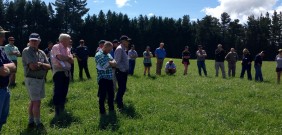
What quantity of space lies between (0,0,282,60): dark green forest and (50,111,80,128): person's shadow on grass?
6470 centimetres

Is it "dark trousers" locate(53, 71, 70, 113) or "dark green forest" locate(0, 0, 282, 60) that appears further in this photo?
"dark green forest" locate(0, 0, 282, 60)

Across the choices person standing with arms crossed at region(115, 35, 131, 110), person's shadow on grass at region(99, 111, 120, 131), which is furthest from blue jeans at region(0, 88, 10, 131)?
person standing with arms crossed at region(115, 35, 131, 110)

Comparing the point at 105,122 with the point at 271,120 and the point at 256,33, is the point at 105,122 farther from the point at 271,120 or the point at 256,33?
the point at 256,33

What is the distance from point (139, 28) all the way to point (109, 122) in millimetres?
85151

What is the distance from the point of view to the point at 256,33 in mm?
97188

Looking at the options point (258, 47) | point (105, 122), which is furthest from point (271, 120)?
point (258, 47)

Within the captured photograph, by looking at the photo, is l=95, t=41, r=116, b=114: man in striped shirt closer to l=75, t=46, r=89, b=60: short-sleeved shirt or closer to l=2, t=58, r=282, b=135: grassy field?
l=2, t=58, r=282, b=135: grassy field

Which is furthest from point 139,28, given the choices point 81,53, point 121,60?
point 121,60

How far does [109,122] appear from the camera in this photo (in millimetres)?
8789

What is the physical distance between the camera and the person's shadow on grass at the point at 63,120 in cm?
871

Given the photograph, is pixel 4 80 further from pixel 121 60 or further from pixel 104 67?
pixel 121 60

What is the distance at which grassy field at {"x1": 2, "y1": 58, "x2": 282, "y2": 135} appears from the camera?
27.6 ft

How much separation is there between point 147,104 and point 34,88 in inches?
155

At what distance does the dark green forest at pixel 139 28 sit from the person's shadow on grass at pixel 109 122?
65247mm
